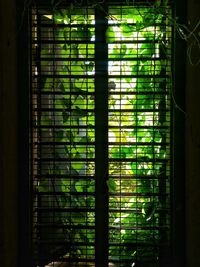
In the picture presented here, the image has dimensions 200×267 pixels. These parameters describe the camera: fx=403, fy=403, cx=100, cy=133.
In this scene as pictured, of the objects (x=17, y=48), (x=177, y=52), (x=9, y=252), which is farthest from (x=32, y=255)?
(x=177, y=52)

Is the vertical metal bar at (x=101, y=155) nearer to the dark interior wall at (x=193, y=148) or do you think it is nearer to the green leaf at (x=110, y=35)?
the green leaf at (x=110, y=35)

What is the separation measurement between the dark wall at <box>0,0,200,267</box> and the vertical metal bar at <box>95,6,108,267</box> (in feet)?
1.23

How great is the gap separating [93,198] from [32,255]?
1.30 feet

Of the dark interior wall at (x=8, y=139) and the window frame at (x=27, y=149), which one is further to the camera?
the window frame at (x=27, y=149)

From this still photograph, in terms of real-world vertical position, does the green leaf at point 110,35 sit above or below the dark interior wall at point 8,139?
above

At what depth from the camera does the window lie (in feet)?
6.24

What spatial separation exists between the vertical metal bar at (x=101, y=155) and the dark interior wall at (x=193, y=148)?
1.26 ft

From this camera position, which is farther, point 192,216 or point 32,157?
point 32,157

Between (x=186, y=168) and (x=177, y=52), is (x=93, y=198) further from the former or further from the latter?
(x=177, y=52)

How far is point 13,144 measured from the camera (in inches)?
71.9

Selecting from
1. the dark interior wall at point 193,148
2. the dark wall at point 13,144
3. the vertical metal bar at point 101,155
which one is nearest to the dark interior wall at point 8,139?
the dark wall at point 13,144

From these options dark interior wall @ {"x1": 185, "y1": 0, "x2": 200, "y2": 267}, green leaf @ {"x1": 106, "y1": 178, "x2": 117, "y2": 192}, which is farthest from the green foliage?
dark interior wall @ {"x1": 185, "y1": 0, "x2": 200, "y2": 267}

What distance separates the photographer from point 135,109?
192 cm

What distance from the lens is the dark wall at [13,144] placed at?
1715 mm
